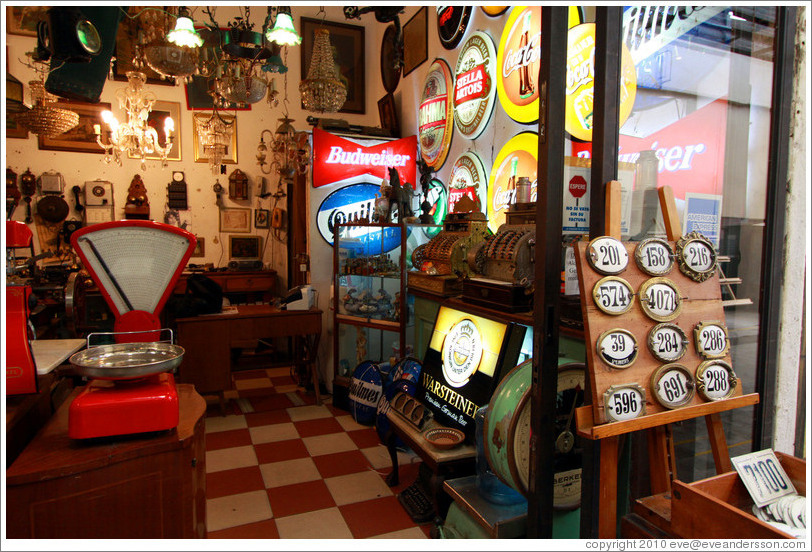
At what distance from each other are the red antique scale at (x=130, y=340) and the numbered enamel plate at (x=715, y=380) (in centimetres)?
Result: 164

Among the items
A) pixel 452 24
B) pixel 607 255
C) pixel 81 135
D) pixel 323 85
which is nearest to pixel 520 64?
pixel 452 24

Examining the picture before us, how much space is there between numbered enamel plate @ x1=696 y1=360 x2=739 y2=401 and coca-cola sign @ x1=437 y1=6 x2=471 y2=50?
3614 millimetres

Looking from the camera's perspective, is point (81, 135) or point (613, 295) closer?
point (613, 295)

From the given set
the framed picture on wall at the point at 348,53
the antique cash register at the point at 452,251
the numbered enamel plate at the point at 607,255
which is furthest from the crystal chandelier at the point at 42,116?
the numbered enamel plate at the point at 607,255

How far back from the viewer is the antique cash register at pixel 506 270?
106 inches

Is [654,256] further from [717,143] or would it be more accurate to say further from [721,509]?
[717,143]

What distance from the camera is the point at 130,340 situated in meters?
1.98

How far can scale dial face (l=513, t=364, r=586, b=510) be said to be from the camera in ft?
6.54

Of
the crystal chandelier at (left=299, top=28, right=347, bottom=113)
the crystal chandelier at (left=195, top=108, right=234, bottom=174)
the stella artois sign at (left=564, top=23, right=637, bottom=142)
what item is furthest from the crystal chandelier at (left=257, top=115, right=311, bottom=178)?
the stella artois sign at (left=564, top=23, right=637, bottom=142)

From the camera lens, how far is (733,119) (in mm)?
2207

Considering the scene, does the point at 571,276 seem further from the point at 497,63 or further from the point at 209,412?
the point at 209,412

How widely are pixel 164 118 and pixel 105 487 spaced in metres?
6.56

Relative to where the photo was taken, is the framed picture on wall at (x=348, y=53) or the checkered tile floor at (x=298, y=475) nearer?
the checkered tile floor at (x=298, y=475)

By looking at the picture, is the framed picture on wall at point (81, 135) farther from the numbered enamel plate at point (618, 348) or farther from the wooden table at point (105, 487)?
the numbered enamel plate at point (618, 348)
